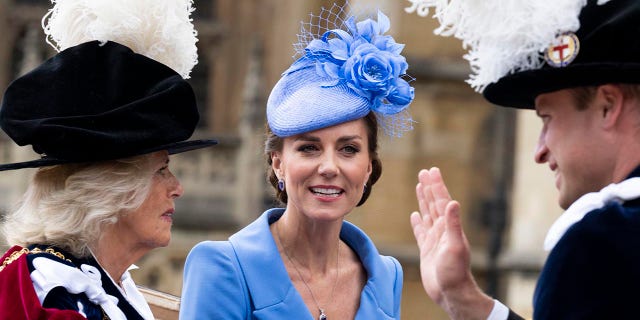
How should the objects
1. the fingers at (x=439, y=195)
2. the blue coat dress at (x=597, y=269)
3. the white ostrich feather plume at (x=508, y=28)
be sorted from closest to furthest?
the blue coat dress at (x=597, y=269)
the white ostrich feather plume at (x=508, y=28)
the fingers at (x=439, y=195)

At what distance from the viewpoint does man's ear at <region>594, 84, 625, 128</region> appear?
3.48m

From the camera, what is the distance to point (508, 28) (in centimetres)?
363

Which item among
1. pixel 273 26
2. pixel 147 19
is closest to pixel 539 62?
pixel 147 19

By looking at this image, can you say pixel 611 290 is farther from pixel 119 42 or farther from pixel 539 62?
pixel 119 42

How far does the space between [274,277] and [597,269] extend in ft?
5.10

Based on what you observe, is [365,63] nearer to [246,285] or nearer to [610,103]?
[246,285]

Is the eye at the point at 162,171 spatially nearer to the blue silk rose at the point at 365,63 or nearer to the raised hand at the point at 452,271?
the blue silk rose at the point at 365,63

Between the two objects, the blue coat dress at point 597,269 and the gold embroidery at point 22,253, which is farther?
the gold embroidery at point 22,253

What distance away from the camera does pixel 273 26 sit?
19859 mm

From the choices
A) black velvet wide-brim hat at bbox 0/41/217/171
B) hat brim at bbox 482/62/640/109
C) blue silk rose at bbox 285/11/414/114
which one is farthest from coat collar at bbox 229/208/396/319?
hat brim at bbox 482/62/640/109

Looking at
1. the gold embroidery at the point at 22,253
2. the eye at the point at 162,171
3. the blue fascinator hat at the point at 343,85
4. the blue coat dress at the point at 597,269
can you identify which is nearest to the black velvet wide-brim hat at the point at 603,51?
the blue coat dress at the point at 597,269

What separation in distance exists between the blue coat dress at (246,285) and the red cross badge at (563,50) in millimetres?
1440

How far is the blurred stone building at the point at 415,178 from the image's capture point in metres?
16.0

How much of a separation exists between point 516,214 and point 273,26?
5.47 m
